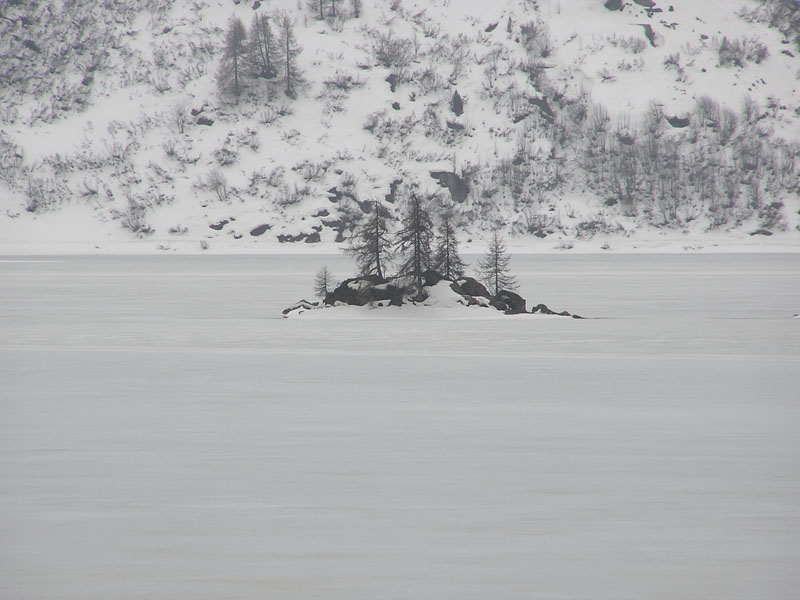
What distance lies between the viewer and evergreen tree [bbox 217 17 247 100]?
17050 centimetres

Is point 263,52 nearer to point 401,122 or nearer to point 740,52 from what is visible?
point 401,122

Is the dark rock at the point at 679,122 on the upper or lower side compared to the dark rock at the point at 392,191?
upper

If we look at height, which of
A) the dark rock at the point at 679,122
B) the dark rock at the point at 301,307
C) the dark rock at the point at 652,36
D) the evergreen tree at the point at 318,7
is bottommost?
the dark rock at the point at 301,307

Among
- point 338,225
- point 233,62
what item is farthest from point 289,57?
point 338,225

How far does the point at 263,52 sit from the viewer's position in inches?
6850

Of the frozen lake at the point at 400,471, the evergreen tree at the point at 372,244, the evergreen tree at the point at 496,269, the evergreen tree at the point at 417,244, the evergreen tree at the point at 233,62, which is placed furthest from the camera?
the evergreen tree at the point at 233,62

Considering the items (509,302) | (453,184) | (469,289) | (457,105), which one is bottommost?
(509,302)

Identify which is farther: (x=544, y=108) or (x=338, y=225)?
(x=544, y=108)

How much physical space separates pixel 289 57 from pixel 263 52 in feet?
14.4

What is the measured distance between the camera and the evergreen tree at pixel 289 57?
558ft

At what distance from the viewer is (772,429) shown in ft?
43.0

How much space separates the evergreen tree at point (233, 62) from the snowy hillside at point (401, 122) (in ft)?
2.17

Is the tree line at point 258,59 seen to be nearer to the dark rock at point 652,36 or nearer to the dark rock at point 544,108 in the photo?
the dark rock at point 544,108

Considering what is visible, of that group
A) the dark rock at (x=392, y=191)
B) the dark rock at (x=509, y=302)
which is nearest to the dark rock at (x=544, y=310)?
the dark rock at (x=509, y=302)
